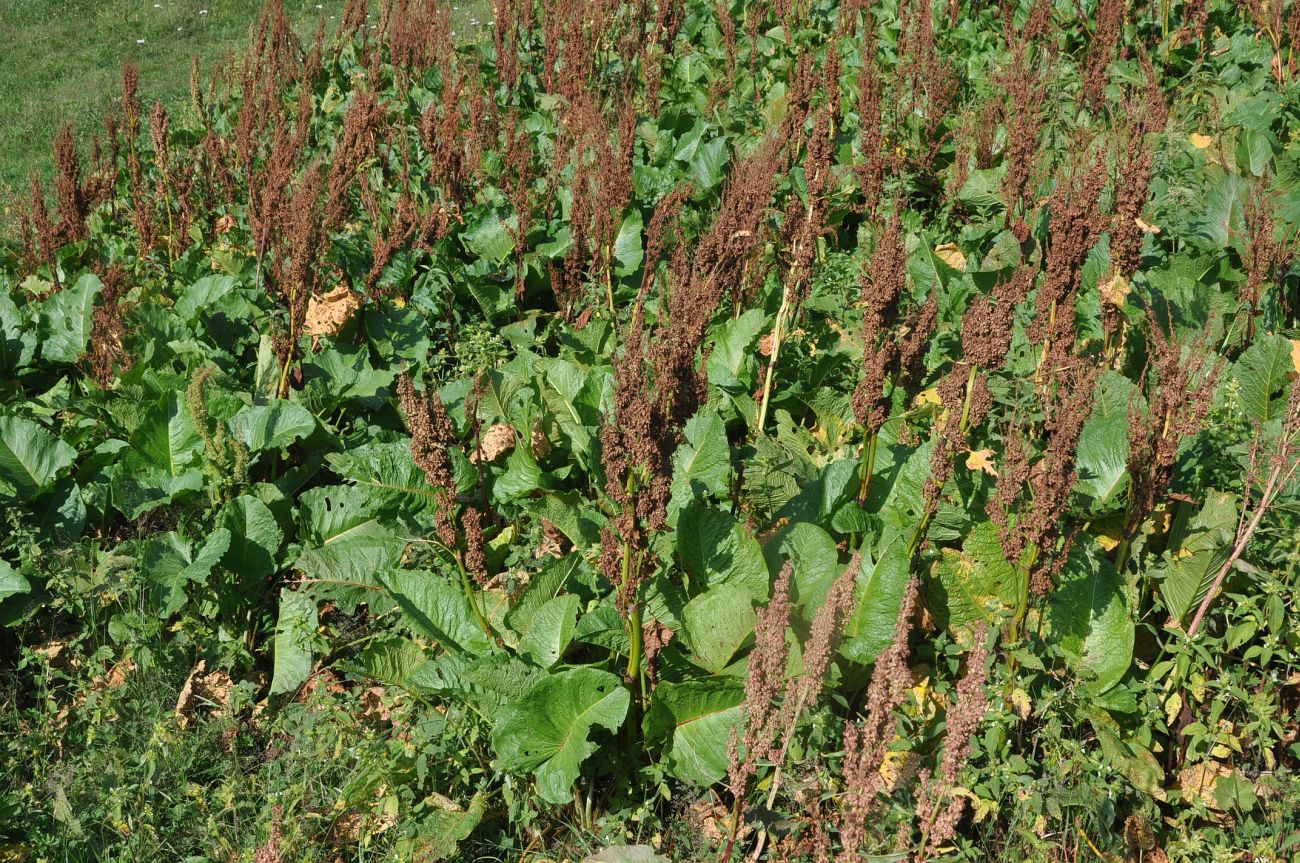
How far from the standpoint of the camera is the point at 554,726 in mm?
2783

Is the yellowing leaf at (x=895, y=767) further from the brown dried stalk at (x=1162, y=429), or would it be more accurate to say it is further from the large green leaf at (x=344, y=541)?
the large green leaf at (x=344, y=541)

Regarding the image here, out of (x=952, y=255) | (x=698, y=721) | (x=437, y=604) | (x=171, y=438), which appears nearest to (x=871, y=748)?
(x=698, y=721)

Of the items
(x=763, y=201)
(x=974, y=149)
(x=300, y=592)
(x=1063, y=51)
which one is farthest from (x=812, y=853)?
(x=1063, y=51)

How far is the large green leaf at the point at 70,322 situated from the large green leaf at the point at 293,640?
1755mm

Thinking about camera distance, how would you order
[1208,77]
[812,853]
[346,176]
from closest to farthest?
[812,853], [346,176], [1208,77]

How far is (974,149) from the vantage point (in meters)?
5.52

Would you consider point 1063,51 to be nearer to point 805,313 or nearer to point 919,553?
point 805,313

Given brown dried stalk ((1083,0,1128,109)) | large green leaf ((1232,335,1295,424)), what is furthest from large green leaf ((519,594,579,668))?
brown dried stalk ((1083,0,1128,109))

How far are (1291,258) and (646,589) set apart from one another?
9.21 feet

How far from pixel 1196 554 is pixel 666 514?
137 cm

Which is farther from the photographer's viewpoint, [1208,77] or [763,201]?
[1208,77]

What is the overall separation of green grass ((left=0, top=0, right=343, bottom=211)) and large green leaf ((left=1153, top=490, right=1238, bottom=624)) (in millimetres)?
7749

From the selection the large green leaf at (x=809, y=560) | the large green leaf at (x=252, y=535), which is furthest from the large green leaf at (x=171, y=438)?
the large green leaf at (x=809, y=560)

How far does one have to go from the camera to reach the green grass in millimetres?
8734
